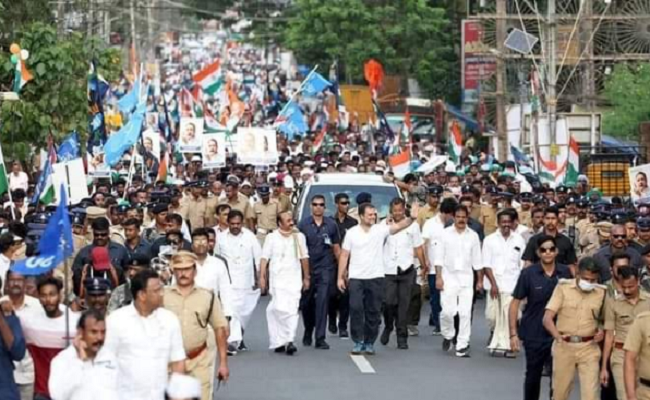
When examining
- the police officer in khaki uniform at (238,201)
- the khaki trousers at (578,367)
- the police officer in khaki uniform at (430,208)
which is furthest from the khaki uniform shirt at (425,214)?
the khaki trousers at (578,367)

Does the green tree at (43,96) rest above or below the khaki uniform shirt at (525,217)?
above

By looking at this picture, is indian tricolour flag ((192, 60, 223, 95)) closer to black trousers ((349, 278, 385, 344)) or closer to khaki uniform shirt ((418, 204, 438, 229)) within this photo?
khaki uniform shirt ((418, 204, 438, 229))

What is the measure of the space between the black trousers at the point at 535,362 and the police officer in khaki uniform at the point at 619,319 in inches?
43.9

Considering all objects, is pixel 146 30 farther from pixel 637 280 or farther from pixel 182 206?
pixel 637 280

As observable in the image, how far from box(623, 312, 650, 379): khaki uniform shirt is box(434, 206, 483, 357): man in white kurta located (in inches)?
277

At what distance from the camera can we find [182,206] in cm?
2733

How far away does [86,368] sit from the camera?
421 inches

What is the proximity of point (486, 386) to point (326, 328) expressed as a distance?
4.39 m

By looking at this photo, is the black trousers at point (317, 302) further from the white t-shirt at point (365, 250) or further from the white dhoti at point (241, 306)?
the white t-shirt at point (365, 250)

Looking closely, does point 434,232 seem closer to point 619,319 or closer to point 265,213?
point 265,213

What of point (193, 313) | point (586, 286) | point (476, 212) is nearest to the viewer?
point (193, 313)

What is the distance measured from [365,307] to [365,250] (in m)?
0.66

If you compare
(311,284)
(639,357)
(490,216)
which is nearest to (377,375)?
(311,284)

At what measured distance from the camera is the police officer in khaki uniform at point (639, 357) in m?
13.1
